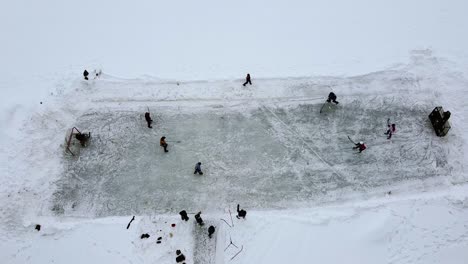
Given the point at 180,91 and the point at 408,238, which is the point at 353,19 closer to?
the point at 180,91

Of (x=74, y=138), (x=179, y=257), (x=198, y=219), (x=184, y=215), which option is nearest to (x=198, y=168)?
(x=184, y=215)

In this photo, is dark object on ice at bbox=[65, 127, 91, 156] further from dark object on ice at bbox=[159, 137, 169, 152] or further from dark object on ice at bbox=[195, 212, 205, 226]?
dark object on ice at bbox=[195, 212, 205, 226]

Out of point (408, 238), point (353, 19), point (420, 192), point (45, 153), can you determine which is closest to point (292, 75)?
point (353, 19)

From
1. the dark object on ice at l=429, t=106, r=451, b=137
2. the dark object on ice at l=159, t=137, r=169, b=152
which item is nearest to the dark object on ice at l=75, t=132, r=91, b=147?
the dark object on ice at l=159, t=137, r=169, b=152

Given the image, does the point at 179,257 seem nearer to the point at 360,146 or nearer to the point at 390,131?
the point at 360,146

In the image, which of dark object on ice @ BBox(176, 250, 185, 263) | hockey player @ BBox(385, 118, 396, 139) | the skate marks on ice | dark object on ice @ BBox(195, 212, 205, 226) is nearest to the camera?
dark object on ice @ BBox(176, 250, 185, 263)

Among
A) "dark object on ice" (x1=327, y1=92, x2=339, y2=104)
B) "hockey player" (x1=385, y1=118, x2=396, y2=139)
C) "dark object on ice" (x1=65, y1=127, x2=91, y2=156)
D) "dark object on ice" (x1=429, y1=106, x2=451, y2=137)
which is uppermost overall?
"dark object on ice" (x1=327, y1=92, x2=339, y2=104)

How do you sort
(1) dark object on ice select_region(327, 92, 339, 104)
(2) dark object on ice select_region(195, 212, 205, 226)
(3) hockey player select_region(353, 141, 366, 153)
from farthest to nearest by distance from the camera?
(1) dark object on ice select_region(327, 92, 339, 104)
(3) hockey player select_region(353, 141, 366, 153)
(2) dark object on ice select_region(195, 212, 205, 226)
